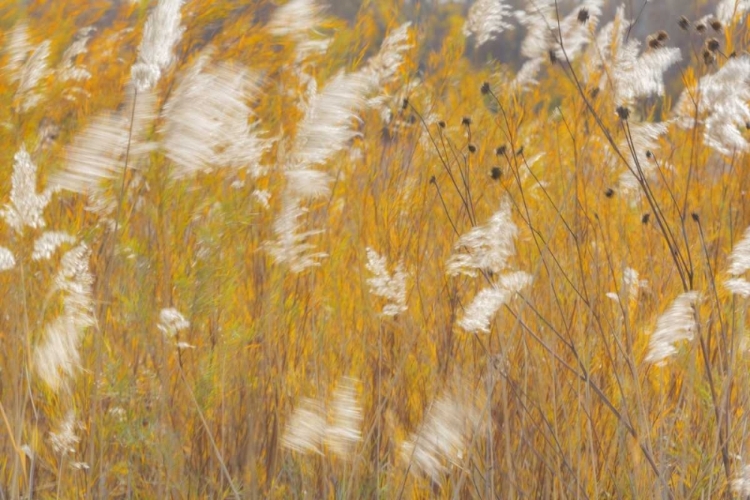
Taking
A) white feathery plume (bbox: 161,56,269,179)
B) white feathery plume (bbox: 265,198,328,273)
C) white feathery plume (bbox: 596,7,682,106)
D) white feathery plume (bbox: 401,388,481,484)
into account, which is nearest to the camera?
white feathery plume (bbox: 161,56,269,179)

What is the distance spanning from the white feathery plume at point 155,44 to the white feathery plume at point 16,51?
1.35ft

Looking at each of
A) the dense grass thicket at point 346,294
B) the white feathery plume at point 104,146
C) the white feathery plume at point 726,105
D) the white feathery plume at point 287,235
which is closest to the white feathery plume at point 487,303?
the dense grass thicket at point 346,294

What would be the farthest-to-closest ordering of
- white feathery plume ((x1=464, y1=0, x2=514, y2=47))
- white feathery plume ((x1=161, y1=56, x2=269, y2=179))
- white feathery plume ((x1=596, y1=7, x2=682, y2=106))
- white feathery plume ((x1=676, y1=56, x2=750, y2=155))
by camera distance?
1. white feathery plume ((x1=464, y1=0, x2=514, y2=47))
2. white feathery plume ((x1=596, y1=7, x2=682, y2=106))
3. white feathery plume ((x1=676, y1=56, x2=750, y2=155))
4. white feathery plume ((x1=161, y1=56, x2=269, y2=179))

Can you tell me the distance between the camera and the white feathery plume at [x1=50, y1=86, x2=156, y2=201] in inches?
45.3

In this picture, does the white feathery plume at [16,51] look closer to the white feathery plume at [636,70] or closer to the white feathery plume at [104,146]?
the white feathery plume at [104,146]

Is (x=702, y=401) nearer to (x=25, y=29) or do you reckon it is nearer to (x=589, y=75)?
(x=589, y=75)

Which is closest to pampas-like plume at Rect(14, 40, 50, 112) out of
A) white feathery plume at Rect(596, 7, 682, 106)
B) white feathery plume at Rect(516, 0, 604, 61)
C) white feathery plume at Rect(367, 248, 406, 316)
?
white feathery plume at Rect(367, 248, 406, 316)

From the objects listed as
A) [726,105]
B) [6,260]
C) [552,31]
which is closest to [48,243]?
[6,260]

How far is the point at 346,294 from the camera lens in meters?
2.12

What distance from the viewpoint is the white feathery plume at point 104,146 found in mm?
1150

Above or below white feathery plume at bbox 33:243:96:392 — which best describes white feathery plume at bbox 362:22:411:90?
above

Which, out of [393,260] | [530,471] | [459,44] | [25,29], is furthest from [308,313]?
[459,44]

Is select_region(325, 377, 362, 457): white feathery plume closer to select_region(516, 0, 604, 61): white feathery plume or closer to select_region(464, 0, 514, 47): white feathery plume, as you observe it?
select_region(516, 0, 604, 61): white feathery plume

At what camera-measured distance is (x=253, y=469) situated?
141 cm
